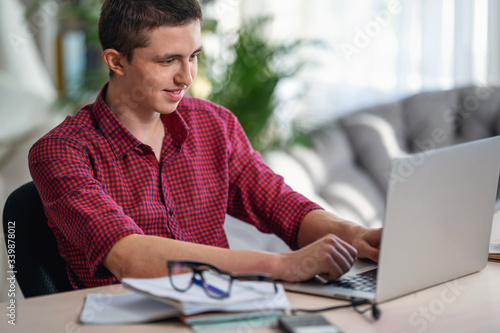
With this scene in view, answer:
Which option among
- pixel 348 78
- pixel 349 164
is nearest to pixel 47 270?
pixel 349 164

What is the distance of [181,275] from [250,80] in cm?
212

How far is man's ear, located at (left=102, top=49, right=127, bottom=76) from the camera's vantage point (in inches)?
53.8

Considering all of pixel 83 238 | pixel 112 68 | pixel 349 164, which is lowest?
pixel 349 164

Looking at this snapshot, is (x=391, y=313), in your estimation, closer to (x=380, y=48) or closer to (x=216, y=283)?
(x=216, y=283)

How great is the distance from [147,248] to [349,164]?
2306mm

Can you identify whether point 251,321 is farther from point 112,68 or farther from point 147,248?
point 112,68

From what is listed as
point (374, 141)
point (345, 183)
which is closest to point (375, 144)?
point (374, 141)

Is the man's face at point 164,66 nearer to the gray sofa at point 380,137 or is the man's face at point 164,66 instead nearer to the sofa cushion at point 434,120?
the gray sofa at point 380,137

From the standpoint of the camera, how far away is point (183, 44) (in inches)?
51.5

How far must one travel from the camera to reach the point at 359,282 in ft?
3.63

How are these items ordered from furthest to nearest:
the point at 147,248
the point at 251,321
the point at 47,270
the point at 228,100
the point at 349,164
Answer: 1. the point at 349,164
2. the point at 228,100
3. the point at 47,270
4. the point at 147,248
5. the point at 251,321

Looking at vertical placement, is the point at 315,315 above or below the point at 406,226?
below

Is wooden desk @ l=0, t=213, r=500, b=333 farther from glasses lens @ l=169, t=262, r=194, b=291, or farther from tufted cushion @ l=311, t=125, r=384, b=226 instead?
tufted cushion @ l=311, t=125, r=384, b=226

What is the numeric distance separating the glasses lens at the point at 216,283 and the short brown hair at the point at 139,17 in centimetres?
53
